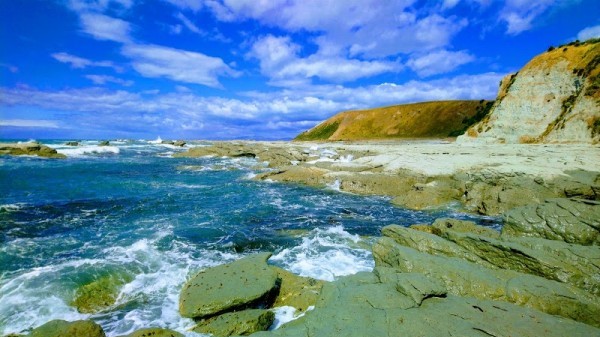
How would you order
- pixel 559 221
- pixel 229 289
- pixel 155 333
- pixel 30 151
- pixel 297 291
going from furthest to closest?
pixel 30 151 < pixel 559 221 < pixel 297 291 < pixel 229 289 < pixel 155 333

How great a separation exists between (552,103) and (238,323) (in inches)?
1780

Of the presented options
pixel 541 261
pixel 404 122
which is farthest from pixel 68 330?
pixel 404 122

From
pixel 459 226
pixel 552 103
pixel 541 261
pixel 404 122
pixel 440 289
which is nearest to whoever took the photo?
pixel 440 289

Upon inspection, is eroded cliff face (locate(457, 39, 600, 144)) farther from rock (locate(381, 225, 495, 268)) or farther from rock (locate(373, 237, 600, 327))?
rock (locate(373, 237, 600, 327))

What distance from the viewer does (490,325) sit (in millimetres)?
4871

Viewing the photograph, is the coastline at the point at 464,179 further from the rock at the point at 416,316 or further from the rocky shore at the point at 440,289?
the rock at the point at 416,316

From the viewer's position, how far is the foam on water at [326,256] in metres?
9.71

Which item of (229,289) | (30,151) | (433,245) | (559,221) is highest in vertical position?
(30,151)

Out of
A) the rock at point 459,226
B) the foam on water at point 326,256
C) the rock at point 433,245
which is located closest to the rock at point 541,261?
the rock at point 433,245

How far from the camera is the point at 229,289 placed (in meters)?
7.46

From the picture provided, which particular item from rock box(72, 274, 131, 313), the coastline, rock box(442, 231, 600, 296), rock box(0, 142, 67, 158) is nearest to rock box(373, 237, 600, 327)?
rock box(442, 231, 600, 296)

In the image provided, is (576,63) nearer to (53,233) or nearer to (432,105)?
(53,233)

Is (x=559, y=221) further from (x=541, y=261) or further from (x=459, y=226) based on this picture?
(x=541, y=261)

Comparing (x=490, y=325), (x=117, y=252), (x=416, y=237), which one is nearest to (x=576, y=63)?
(x=416, y=237)
